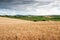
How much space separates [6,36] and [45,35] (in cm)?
176

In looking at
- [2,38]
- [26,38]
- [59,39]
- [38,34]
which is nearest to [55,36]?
[59,39]

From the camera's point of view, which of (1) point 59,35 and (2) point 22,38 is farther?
(1) point 59,35

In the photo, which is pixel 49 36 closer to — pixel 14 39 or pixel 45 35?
pixel 45 35

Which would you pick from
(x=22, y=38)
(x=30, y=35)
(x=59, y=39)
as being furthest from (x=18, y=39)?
(x=59, y=39)

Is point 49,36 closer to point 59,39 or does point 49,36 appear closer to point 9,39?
point 59,39

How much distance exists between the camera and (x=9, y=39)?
6.94 meters

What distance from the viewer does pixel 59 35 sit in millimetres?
7426

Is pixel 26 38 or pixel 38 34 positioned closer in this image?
pixel 26 38

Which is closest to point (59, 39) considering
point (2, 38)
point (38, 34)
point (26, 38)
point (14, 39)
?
point (38, 34)

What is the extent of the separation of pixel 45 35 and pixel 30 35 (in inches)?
27.1

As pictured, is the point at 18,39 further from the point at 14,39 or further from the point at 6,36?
the point at 6,36

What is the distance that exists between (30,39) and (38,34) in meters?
0.63

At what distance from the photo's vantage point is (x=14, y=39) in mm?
6926

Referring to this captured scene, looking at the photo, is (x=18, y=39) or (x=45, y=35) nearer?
(x=18, y=39)
